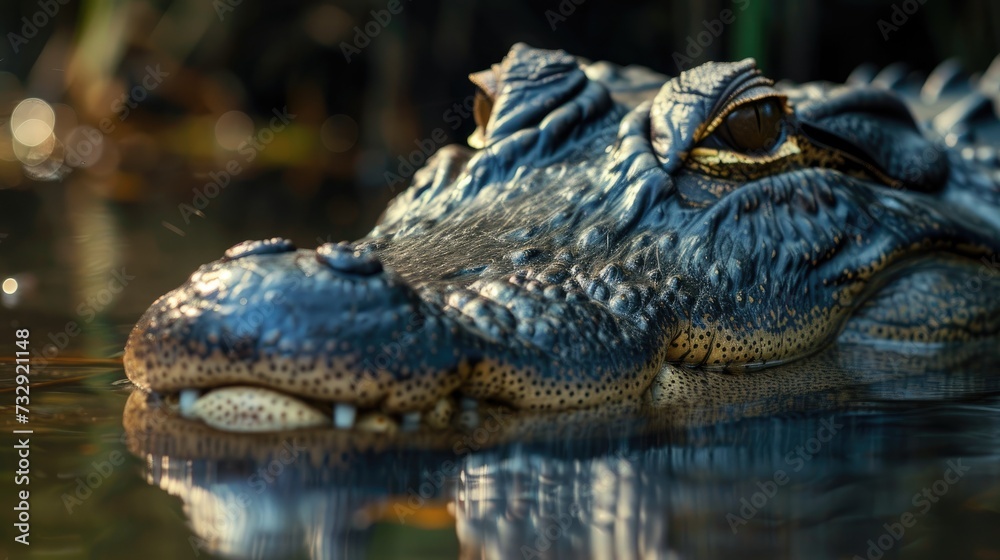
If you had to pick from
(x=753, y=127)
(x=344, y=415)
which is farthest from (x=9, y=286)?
(x=753, y=127)

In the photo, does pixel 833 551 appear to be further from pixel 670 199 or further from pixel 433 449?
pixel 670 199

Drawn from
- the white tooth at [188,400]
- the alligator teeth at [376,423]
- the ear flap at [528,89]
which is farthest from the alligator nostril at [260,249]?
the ear flap at [528,89]

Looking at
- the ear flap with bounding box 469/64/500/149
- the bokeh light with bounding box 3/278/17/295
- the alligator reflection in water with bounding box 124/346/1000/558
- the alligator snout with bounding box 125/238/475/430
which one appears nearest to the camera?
the alligator reflection in water with bounding box 124/346/1000/558

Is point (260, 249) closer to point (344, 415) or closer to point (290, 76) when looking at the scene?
point (344, 415)

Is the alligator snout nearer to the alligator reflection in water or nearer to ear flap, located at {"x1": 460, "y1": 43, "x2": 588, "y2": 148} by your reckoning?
the alligator reflection in water

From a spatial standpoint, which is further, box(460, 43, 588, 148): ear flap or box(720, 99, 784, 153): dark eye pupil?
box(460, 43, 588, 148): ear flap

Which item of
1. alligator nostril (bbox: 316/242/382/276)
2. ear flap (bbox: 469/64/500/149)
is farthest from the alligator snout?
ear flap (bbox: 469/64/500/149)

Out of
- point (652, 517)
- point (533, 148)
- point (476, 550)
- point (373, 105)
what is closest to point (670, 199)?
point (533, 148)
